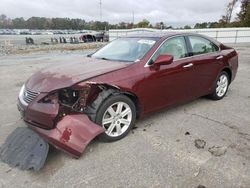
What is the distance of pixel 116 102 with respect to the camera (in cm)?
359

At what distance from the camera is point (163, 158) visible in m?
3.22

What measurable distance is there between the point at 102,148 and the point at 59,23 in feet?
388

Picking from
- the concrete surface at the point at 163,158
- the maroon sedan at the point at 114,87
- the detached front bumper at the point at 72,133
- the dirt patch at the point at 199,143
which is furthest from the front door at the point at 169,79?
the detached front bumper at the point at 72,133

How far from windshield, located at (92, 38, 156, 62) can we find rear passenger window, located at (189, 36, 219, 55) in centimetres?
99

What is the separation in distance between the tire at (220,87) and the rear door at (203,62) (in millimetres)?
249

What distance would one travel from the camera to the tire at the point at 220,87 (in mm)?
5422

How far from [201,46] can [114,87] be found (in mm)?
2415

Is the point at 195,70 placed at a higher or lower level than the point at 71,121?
higher

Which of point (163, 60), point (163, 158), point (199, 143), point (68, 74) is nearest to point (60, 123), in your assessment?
point (68, 74)

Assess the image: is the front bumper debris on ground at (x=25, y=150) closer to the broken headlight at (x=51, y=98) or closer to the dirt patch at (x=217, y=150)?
the broken headlight at (x=51, y=98)

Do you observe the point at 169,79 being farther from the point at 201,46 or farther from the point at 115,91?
the point at 201,46

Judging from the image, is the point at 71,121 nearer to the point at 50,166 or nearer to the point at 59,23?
the point at 50,166

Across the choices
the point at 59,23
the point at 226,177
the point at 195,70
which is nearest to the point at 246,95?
the point at 195,70

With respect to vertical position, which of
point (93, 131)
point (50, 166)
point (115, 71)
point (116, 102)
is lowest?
point (50, 166)
